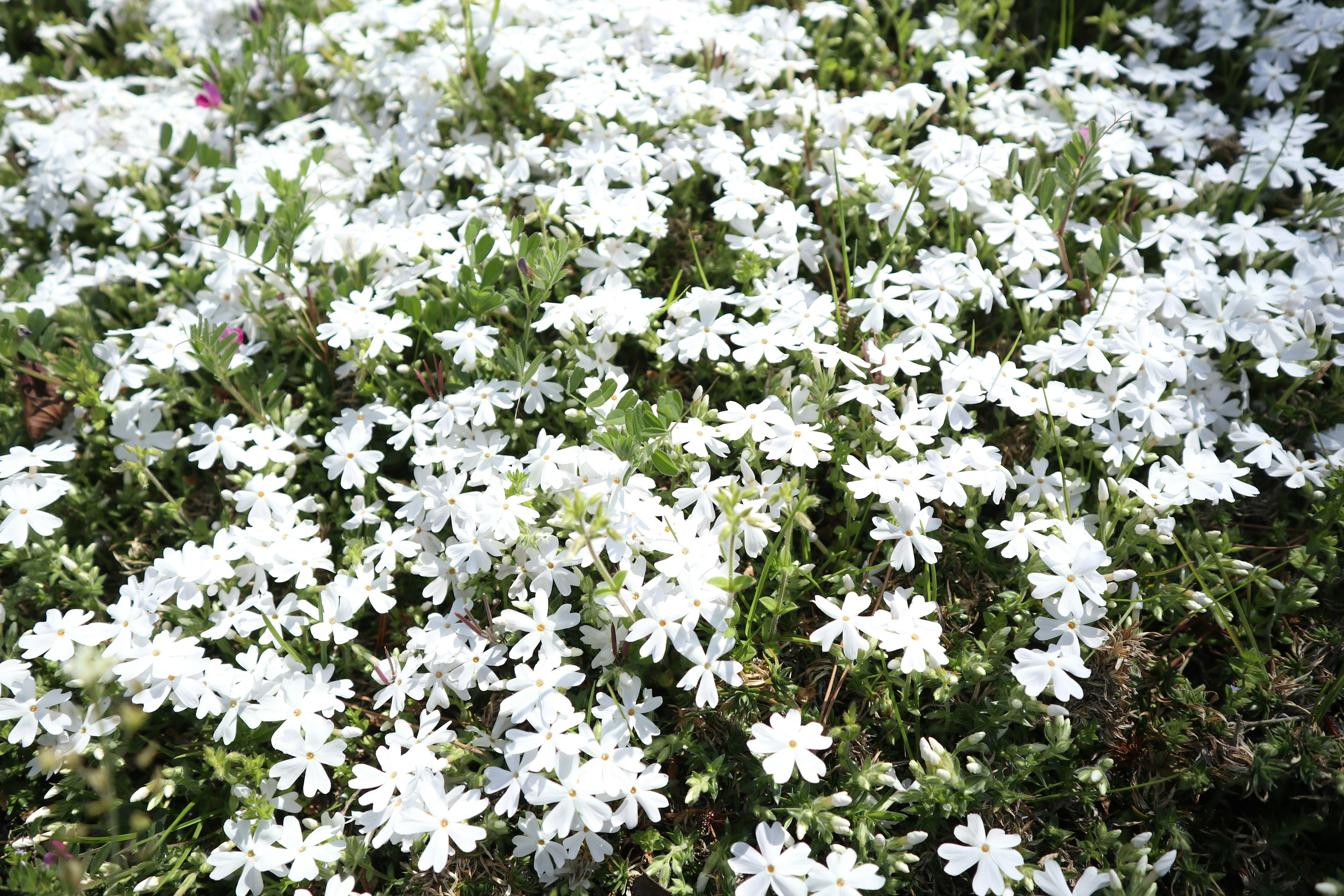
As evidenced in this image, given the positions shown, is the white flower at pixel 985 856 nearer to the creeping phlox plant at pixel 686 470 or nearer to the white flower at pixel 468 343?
the creeping phlox plant at pixel 686 470

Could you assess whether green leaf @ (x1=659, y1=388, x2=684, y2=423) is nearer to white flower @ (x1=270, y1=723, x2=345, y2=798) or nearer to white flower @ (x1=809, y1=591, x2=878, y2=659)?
white flower @ (x1=809, y1=591, x2=878, y2=659)

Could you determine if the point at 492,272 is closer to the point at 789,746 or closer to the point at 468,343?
the point at 468,343

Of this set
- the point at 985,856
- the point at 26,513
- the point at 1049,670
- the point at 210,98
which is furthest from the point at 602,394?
the point at 210,98

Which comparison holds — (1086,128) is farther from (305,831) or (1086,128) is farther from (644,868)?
(305,831)

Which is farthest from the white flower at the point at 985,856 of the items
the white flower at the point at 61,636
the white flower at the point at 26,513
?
the white flower at the point at 26,513

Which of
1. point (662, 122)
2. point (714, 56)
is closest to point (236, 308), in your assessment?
point (662, 122)

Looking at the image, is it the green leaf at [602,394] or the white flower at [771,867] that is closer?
the white flower at [771,867]

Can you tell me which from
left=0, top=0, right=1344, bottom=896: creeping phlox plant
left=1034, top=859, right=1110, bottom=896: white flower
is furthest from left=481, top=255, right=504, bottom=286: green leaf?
left=1034, top=859, right=1110, bottom=896: white flower
